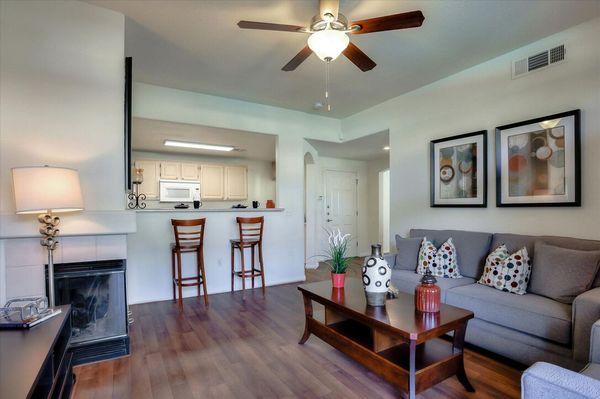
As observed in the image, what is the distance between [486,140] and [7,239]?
14.0 ft

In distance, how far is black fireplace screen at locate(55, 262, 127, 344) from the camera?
2.31 metres

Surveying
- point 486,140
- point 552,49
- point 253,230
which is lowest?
point 253,230

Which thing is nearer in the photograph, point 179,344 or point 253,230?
point 179,344

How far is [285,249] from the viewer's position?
4797 millimetres

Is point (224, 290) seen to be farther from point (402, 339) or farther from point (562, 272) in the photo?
point (562, 272)

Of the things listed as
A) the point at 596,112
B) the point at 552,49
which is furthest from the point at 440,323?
the point at 552,49

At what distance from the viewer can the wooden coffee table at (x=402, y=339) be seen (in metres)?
1.71

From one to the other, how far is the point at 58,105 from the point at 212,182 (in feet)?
14.7

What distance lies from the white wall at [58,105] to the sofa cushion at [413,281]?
2.62 meters

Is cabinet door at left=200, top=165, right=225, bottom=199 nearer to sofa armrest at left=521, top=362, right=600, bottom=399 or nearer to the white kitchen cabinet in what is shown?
the white kitchen cabinet

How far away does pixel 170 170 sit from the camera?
635 centimetres

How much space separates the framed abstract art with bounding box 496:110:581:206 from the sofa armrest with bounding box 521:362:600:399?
212 cm

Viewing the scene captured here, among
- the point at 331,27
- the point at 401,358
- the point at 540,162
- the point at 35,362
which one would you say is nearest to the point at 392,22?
the point at 331,27

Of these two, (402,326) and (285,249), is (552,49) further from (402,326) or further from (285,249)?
(285,249)
